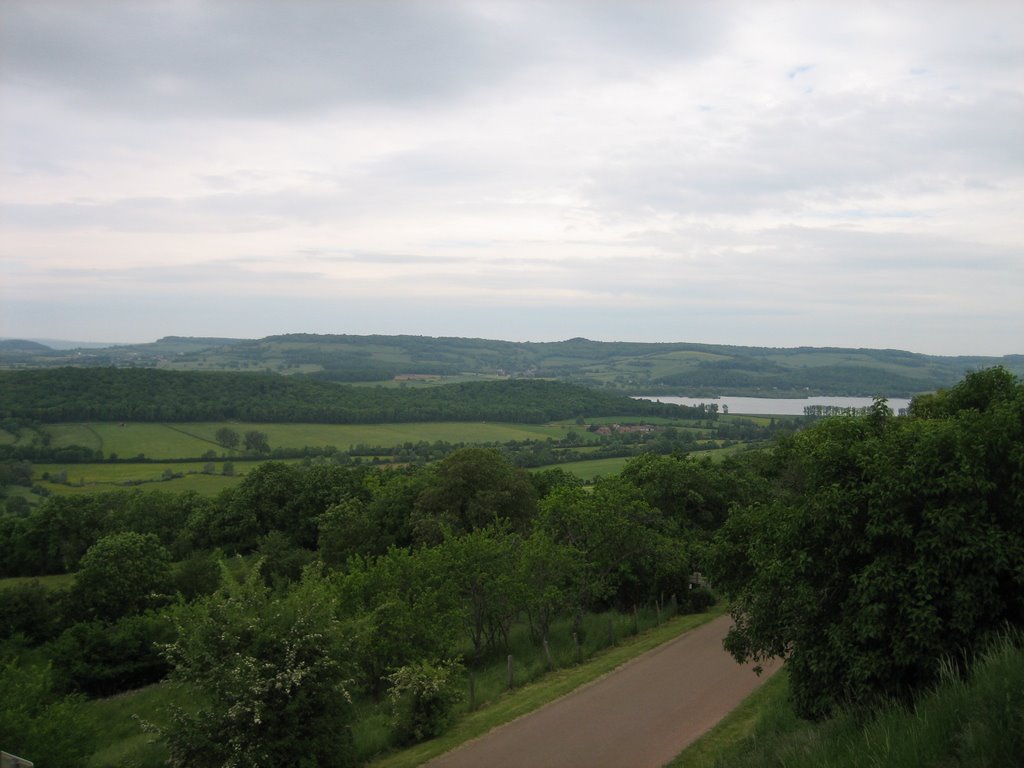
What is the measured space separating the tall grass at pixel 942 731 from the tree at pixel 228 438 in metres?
89.1

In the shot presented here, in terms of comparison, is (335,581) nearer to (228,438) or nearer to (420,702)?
(420,702)

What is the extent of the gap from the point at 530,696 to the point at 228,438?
3257 inches

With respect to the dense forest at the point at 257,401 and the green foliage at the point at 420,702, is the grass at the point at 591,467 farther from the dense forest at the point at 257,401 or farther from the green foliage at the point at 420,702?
the green foliage at the point at 420,702

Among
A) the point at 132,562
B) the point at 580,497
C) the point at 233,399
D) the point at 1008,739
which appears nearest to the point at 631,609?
the point at 580,497

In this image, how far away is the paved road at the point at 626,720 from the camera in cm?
1312

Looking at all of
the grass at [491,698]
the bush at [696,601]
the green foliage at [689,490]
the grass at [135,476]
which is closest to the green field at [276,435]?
the grass at [135,476]

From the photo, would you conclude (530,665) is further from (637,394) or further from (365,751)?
(637,394)

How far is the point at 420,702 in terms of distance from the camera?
1512cm

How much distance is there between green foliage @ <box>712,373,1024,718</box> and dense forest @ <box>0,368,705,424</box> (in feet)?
339

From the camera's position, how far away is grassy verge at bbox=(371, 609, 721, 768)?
14.1m

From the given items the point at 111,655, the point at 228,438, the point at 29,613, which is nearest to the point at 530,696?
the point at 111,655

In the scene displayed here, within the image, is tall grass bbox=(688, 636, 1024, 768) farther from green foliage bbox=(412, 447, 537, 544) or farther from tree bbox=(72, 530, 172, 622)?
tree bbox=(72, 530, 172, 622)

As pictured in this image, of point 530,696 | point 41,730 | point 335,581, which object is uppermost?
point 335,581

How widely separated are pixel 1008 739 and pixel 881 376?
665 ft
